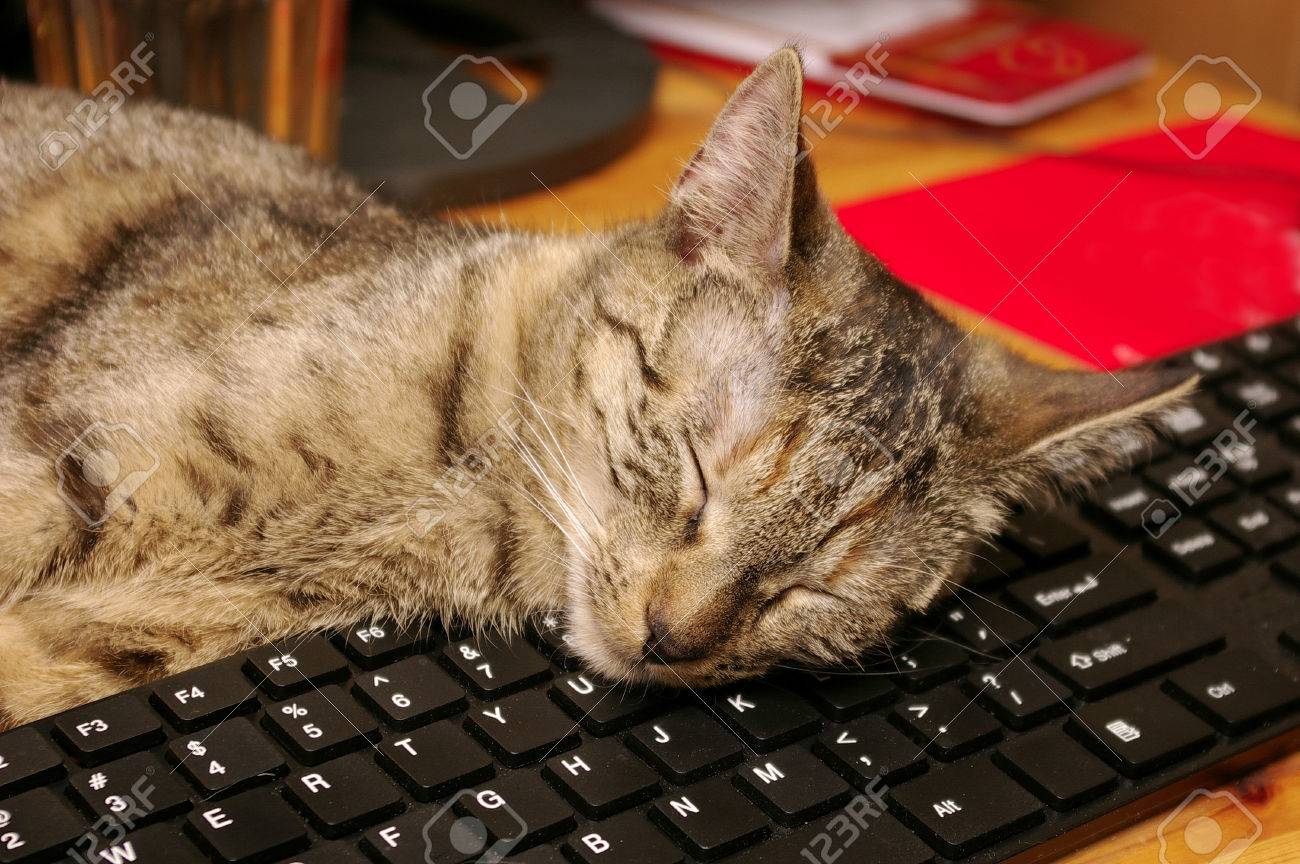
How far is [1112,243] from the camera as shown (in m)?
1.55

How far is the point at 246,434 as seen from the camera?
98 centimetres

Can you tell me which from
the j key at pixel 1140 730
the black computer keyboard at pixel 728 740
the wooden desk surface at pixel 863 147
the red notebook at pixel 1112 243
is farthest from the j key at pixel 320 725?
the red notebook at pixel 1112 243

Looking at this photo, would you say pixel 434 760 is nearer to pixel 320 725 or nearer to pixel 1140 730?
pixel 320 725

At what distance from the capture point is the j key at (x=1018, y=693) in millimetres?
881

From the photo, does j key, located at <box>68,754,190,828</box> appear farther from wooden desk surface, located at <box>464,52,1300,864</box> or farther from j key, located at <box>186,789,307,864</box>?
wooden desk surface, located at <box>464,52,1300,864</box>

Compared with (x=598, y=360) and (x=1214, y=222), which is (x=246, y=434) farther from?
(x=1214, y=222)

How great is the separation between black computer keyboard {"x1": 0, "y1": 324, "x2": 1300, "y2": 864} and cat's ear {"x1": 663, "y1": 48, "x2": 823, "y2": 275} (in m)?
0.30

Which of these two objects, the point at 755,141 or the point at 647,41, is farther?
the point at 647,41

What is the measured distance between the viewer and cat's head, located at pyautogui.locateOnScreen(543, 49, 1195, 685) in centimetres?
95

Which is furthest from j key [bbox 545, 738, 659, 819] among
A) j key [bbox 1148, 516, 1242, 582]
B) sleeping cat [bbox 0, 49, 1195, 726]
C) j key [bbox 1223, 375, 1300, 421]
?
j key [bbox 1223, 375, 1300, 421]

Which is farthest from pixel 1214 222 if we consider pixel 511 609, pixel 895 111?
pixel 511 609

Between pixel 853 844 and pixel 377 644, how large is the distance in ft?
1.07

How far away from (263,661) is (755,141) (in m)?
0.48

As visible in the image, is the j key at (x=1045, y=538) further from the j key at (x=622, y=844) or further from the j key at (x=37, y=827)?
the j key at (x=37, y=827)
